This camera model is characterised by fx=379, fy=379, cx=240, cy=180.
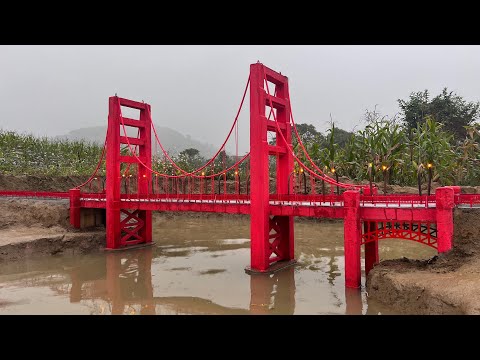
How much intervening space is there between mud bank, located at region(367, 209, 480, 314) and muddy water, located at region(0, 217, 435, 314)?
0.65 m

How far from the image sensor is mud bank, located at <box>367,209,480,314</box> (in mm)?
9000

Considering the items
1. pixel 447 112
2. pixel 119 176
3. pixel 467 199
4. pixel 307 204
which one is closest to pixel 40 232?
pixel 119 176

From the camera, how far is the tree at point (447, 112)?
146 ft

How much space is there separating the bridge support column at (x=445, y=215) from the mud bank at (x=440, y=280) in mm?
420

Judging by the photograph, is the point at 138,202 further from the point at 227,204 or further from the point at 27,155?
the point at 27,155

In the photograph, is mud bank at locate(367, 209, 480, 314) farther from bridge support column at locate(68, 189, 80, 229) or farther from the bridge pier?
bridge support column at locate(68, 189, 80, 229)

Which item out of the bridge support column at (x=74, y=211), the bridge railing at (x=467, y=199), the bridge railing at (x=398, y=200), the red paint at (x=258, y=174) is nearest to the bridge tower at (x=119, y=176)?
the bridge support column at (x=74, y=211)

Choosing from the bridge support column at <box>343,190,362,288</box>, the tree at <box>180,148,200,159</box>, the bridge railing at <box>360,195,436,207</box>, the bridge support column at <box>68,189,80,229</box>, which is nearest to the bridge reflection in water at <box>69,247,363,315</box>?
the bridge support column at <box>343,190,362,288</box>

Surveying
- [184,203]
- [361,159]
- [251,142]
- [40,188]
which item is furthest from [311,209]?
[40,188]

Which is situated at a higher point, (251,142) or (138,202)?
(251,142)

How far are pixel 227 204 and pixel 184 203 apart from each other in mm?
2613

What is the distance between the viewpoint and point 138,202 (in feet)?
67.5

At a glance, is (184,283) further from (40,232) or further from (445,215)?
(40,232)

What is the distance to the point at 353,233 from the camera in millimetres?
12742
